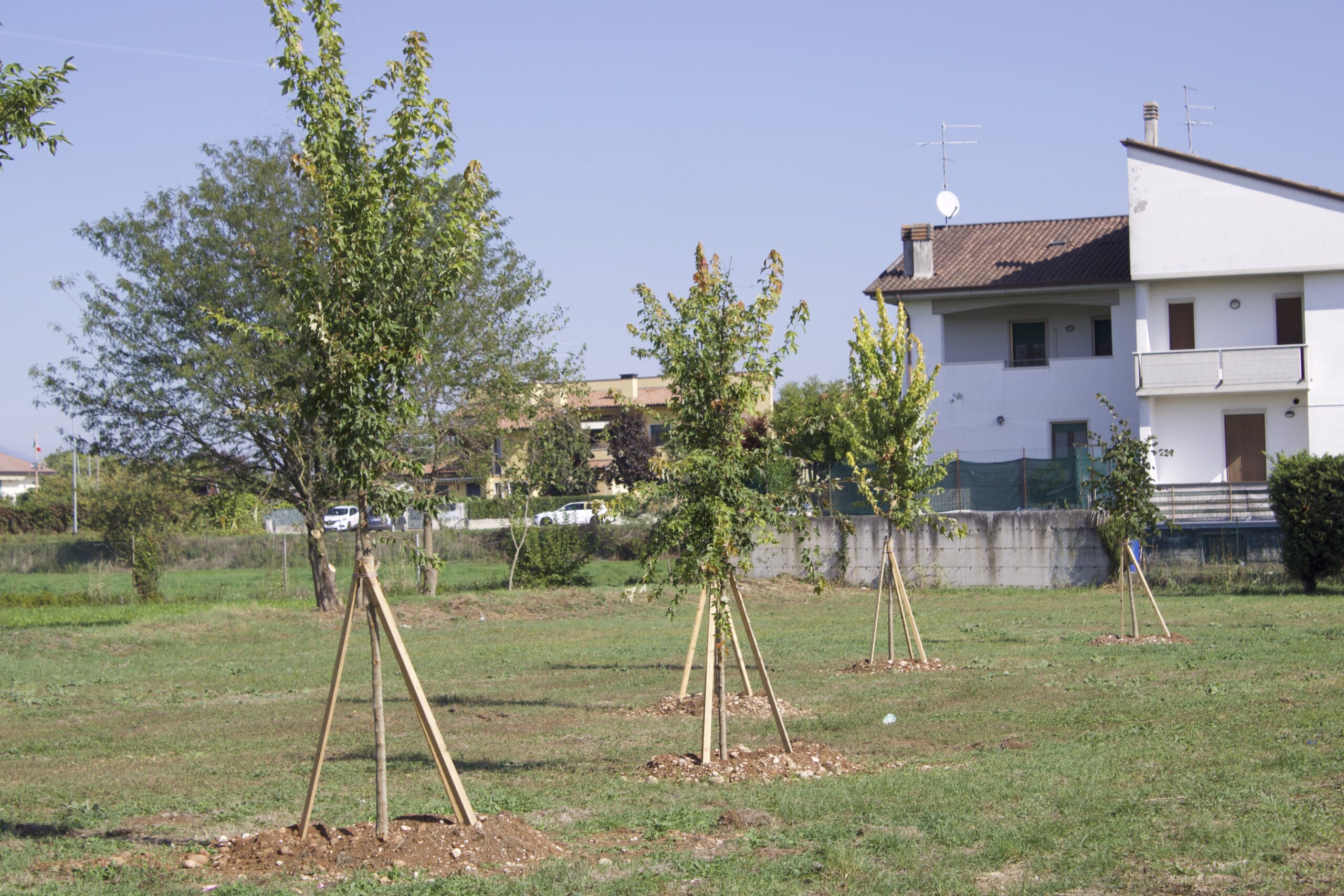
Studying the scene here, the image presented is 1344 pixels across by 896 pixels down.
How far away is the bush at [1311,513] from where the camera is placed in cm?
2442

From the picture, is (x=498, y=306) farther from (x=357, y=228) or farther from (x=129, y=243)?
(x=357, y=228)

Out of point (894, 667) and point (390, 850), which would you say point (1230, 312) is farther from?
point (390, 850)

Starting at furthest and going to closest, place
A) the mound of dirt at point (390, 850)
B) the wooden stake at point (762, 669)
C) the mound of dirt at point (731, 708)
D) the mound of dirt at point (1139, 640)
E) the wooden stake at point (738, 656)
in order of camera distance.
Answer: the mound of dirt at point (1139, 640), the mound of dirt at point (731, 708), the wooden stake at point (738, 656), the wooden stake at point (762, 669), the mound of dirt at point (390, 850)

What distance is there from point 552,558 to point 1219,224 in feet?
A: 66.0

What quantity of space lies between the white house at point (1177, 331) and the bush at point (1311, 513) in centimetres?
640

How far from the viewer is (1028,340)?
3759 cm

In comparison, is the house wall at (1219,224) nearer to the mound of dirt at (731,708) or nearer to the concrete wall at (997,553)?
the concrete wall at (997,553)

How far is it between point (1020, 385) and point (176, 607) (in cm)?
2417

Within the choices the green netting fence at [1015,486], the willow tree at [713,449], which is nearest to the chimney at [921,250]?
the green netting fence at [1015,486]

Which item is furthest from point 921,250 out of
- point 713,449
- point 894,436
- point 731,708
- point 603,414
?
point 713,449

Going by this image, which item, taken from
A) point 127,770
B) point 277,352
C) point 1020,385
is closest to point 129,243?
point 277,352

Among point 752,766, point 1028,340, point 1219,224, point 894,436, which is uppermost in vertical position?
point 1219,224

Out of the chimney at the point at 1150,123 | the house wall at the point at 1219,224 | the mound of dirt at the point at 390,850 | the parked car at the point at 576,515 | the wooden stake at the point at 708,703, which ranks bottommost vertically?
the mound of dirt at the point at 390,850

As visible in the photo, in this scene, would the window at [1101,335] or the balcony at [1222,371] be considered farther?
the window at [1101,335]
